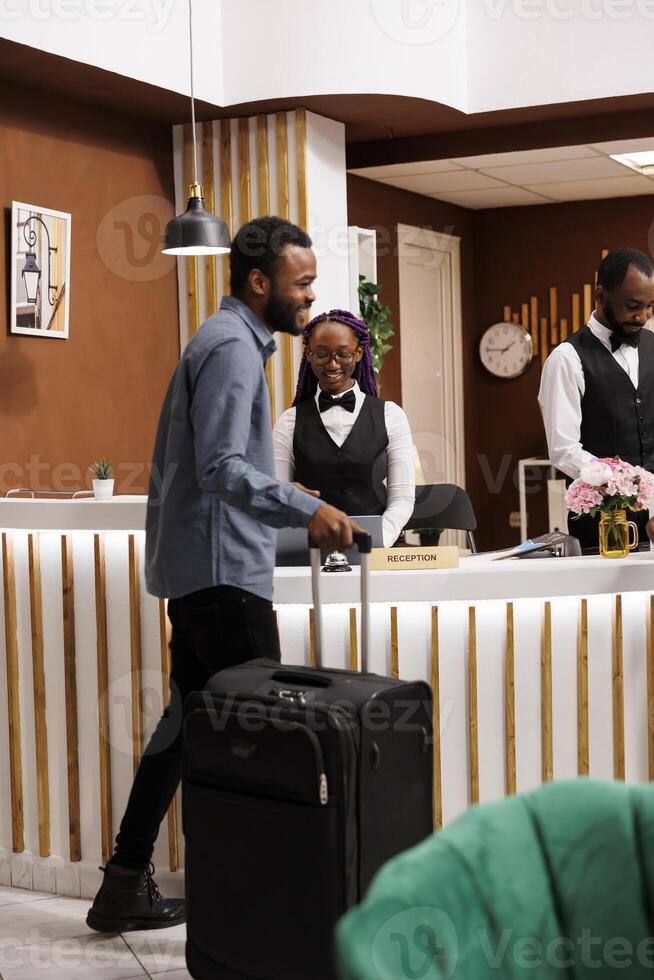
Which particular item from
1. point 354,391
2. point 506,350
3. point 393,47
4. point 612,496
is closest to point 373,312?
point 393,47

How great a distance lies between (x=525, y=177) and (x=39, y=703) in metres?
5.29

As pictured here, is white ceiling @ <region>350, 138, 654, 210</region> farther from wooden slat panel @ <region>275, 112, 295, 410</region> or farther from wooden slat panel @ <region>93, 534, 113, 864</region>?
wooden slat panel @ <region>93, 534, 113, 864</region>

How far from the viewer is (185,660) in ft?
8.73

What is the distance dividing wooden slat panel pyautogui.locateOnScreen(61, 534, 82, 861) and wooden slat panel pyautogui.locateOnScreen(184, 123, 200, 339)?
301 centimetres

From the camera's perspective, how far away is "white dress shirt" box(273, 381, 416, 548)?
373 centimetres

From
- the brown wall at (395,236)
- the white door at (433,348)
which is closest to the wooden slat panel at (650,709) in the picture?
the brown wall at (395,236)

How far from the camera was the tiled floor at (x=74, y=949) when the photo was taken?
8.77 ft

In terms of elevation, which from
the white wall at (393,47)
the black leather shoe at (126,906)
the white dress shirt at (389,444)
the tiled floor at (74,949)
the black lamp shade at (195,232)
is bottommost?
the tiled floor at (74,949)

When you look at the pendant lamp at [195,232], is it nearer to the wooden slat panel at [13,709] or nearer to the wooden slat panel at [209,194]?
the wooden slat panel at [209,194]

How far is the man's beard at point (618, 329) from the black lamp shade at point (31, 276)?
252cm

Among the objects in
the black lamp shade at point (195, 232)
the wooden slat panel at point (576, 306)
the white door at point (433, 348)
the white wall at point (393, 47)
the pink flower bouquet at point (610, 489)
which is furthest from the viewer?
the wooden slat panel at point (576, 306)

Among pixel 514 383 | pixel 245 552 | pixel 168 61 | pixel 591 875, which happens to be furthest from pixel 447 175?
pixel 591 875

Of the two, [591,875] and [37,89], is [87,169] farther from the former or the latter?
[591,875]

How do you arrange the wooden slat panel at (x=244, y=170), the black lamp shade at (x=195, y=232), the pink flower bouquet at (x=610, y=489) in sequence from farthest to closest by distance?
the wooden slat panel at (x=244, y=170), the black lamp shade at (x=195, y=232), the pink flower bouquet at (x=610, y=489)
